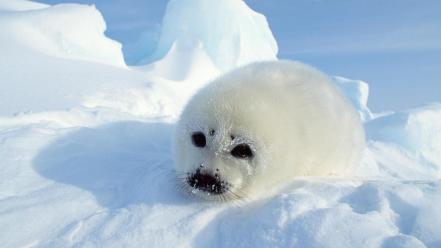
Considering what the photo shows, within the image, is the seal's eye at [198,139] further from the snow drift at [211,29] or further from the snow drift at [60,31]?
the snow drift at [211,29]

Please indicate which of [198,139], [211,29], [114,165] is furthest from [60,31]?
[211,29]

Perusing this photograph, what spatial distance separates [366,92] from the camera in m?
16.5

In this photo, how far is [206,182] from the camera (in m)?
2.33

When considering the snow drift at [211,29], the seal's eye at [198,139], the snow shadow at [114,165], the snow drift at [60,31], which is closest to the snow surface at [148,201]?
the snow shadow at [114,165]

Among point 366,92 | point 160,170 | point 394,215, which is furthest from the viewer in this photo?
point 366,92

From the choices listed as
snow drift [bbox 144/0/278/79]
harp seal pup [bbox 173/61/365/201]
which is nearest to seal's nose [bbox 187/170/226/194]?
harp seal pup [bbox 173/61/365/201]

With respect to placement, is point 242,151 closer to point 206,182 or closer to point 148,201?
point 206,182

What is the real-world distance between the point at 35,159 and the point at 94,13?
23.7ft

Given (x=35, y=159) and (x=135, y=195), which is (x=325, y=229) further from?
(x=35, y=159)

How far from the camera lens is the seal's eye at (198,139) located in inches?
98.9

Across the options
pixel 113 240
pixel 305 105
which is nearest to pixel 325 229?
pixel 113 240

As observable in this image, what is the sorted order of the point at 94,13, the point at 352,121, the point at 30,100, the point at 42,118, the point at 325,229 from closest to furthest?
the point at 325,229 → the point at 352,121 → the point at 42,118 → the point at 30,100 → the point at 94,13

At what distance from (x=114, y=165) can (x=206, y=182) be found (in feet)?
2.38

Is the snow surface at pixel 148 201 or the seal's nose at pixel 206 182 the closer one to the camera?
the snow surface at pixel 148 201
